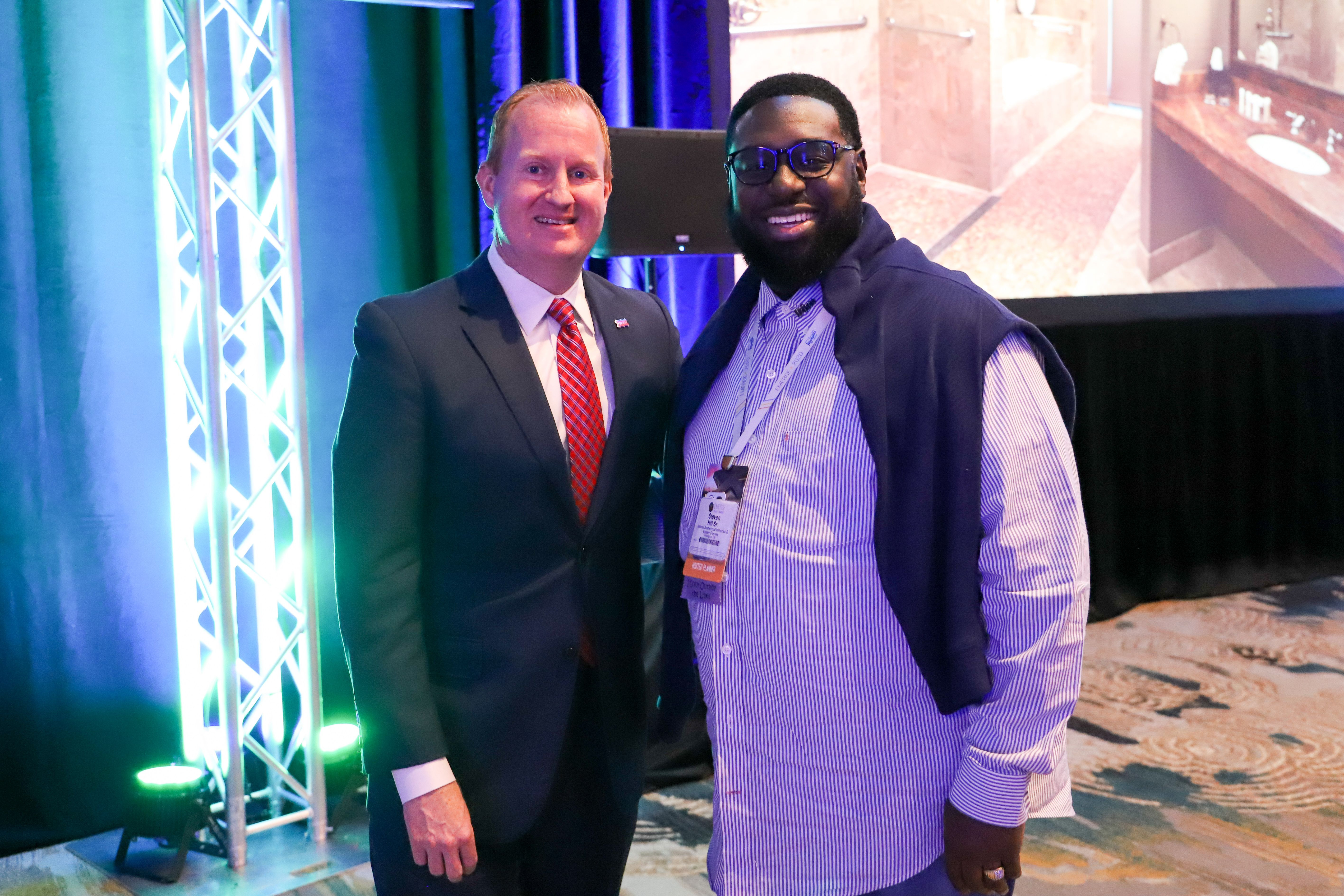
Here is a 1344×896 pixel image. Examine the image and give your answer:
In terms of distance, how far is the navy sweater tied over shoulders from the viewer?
129 cm

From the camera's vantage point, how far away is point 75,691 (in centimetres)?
320

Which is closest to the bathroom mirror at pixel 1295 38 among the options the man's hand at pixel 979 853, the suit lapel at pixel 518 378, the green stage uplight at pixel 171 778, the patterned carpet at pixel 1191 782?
the patterned carpet at pixel 1191 782

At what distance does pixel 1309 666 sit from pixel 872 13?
3041 mm

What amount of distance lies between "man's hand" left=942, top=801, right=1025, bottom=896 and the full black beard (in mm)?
693

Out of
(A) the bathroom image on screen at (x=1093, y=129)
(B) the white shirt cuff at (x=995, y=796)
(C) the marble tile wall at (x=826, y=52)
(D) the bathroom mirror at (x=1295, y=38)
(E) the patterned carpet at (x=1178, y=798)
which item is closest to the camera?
(B) the white shirt cuff at (x=995, y=796)

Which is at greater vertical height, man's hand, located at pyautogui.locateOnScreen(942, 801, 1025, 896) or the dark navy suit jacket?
the dark navy suit jacket

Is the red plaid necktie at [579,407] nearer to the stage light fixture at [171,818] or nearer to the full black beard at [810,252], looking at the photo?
the full black beard at [810,252]

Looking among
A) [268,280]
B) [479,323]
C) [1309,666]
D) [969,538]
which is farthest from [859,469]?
[1309,666]

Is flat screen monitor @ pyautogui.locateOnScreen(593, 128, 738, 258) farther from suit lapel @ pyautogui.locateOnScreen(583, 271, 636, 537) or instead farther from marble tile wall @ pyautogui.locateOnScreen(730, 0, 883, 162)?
suit lapel @ pyautogui.locateOnScreen(583, 271, 636, 537)

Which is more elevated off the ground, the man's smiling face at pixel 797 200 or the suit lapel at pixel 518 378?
the man's smiling face at pixel 797 200

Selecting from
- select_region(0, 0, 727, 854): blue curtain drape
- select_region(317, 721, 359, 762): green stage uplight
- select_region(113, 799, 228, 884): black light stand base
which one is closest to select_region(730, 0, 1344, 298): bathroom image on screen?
select_region(0, 0, 727, 854): blue curtain drape

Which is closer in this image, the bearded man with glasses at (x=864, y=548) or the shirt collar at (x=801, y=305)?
the bearded man with glasses at (x=864, y=548)

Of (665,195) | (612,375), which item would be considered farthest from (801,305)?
(665,195)

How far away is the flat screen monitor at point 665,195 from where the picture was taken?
2.92 meters
